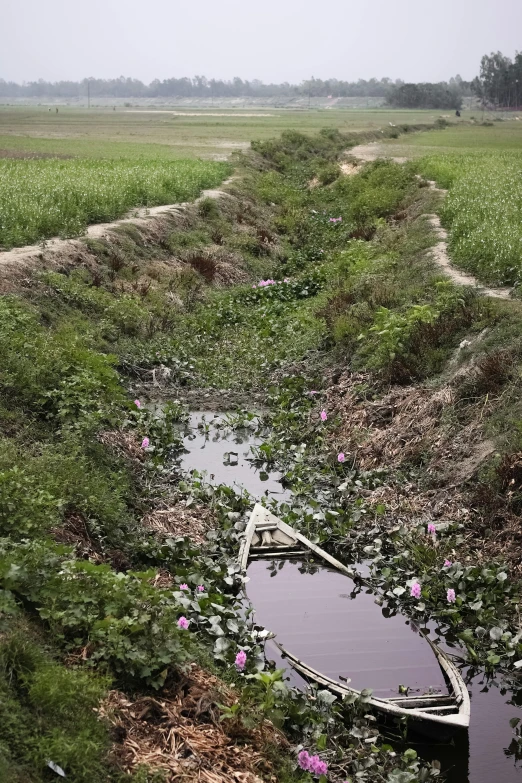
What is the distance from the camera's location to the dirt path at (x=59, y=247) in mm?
12516

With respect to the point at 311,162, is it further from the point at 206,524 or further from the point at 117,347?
the point at 206,524

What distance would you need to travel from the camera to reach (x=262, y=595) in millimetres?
6984

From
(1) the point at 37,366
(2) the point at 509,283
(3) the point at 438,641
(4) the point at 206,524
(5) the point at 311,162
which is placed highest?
(5) the point at 311,162

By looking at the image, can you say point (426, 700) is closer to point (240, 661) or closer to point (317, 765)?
point (317, 765)

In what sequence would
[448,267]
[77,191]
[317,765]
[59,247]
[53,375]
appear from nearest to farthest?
[317,765] → [53,375] → [448,267] → [59,247] → [77,191]

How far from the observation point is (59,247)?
1397 centimetres

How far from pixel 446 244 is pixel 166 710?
488 inches

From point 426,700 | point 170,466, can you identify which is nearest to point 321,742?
point 426,700

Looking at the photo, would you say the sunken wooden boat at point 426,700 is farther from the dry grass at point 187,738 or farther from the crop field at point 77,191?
the crop field at point 77,191

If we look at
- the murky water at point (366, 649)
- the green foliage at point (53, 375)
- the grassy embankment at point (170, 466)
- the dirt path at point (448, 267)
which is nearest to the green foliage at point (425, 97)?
the dirt path at point (448, 267)

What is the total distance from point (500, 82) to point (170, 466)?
335ft

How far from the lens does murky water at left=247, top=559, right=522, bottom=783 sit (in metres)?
5.34

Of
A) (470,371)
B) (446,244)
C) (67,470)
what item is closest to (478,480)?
(470,371)

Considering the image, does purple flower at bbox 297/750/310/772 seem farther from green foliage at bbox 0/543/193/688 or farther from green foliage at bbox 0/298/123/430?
green foliage at bbox 0/298/123/430
